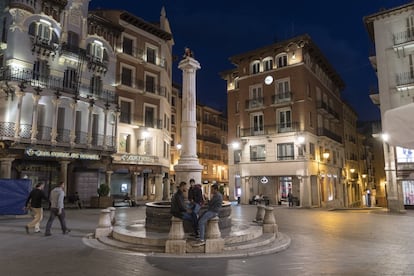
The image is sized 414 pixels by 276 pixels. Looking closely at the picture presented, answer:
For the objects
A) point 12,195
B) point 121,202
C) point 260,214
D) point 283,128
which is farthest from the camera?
point 283,128

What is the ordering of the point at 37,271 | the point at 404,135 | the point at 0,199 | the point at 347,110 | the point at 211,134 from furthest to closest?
1. the point at 211,134
2. the point at 347,110
3. the point at 0,199
4. the point at 37,271
5. the point at 404,135

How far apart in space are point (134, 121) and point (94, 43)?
8.47 meters

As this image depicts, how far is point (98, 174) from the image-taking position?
3117 centimetres

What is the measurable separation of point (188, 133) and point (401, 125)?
1124 cm

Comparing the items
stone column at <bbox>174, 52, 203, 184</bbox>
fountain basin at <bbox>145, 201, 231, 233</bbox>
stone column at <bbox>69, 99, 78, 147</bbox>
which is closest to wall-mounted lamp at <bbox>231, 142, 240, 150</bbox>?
stone column at <bbox>69, 99, 78, 147</bbox>

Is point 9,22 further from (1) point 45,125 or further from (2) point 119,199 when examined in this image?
(2) point 119,199

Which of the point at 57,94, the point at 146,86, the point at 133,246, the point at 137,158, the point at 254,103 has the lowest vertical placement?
the point at 133,246

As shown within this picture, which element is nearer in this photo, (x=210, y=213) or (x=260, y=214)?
(x=210, y=213)

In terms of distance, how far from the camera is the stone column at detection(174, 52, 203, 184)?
559 inches

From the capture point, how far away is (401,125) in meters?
4.37

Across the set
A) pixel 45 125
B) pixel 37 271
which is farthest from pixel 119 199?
pixel 37 271

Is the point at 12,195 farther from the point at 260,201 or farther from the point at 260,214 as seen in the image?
the point at 260,201

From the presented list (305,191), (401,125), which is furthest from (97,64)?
(401,125)

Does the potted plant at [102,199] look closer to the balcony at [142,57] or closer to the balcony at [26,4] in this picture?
the balcony at [142,57]
